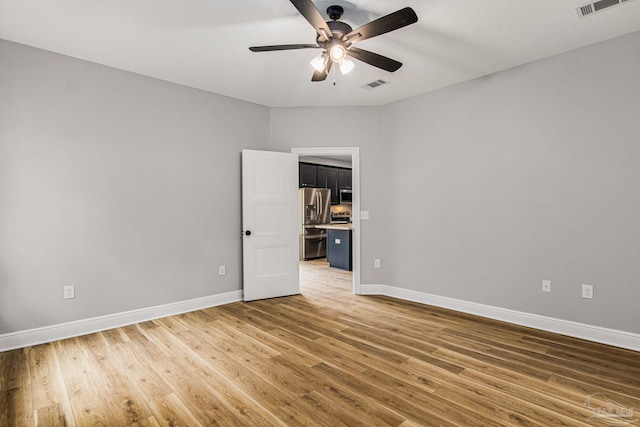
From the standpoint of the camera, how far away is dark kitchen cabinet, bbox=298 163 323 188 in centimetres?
798

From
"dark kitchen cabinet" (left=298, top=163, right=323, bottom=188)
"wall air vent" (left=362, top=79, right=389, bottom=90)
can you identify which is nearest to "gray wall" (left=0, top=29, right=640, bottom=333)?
"wall air vent" (left=362, top=79, right=389, bottom=90)

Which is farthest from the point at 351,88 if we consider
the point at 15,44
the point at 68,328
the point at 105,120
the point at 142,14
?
the point at 68,328

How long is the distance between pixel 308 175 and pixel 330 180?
2.72 ft

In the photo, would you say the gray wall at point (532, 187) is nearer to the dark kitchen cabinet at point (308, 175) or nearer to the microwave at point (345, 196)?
the dark kitchen cabinet at point (308, 175)

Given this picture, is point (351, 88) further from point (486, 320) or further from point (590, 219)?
point (486, 320)

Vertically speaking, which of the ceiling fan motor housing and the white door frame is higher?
the ceiling fan motor housing

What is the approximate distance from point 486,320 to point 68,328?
4.30m

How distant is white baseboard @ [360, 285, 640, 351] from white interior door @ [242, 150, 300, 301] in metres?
1.20

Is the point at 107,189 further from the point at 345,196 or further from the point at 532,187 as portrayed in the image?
the point at 345,196

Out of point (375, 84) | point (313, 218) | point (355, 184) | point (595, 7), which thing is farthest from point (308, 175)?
point (595, 7)

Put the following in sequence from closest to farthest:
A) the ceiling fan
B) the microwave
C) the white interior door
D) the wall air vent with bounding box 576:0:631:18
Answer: the ceiling fan
the wall air vent with bounding box 576:0:631:18
the white interior door
the microwave

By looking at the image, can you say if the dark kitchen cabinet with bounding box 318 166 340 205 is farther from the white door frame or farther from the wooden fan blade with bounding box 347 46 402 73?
the wooden fan blade with bounding box 347 46 402 73

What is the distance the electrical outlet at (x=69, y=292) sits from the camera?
3.24 m

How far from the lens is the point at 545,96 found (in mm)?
3346
